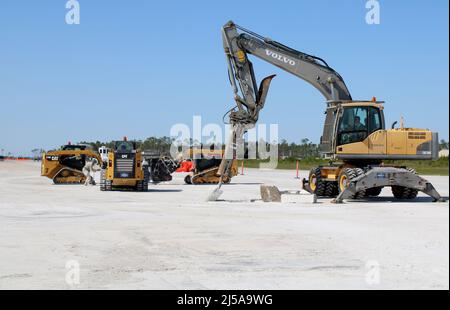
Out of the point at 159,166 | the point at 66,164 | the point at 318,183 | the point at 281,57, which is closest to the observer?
the point at 281,57

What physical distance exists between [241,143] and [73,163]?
38.9ft

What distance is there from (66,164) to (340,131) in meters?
15.1

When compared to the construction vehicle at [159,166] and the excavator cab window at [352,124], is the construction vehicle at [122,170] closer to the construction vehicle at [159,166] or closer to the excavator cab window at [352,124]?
the excavator cab window at [352,124]

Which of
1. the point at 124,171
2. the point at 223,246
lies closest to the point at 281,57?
the point at 124,171

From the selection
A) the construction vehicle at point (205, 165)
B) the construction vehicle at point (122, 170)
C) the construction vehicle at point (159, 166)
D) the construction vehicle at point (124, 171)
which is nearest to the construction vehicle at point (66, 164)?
the construction vehicle at point (124, 171)

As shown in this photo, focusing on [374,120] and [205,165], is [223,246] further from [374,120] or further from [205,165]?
[205,165]

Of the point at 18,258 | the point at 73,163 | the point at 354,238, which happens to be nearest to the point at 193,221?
the point at 354,238

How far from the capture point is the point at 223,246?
37.0 ft

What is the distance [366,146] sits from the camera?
22547 millimetres

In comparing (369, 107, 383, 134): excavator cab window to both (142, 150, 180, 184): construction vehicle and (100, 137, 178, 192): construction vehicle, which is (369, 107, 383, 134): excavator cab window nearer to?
(100, 137, 178, 192): construction vehicle

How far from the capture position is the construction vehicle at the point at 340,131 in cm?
2192

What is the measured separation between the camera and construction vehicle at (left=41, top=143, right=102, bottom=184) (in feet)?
104
